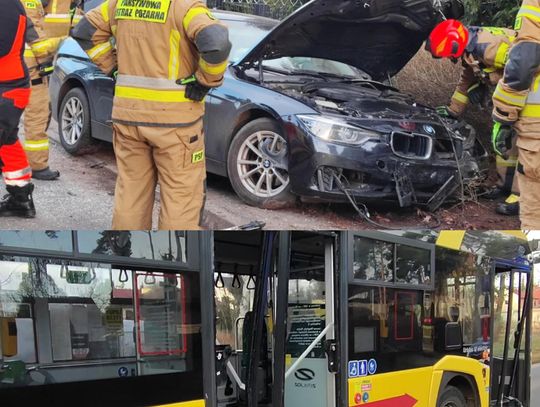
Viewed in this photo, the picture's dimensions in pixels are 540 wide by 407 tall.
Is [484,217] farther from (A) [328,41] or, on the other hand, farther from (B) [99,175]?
(B) [99,175]

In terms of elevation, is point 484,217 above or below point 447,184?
below

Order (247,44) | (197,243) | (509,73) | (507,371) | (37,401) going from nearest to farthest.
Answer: (37,401) → (197,243) → (509,73) → (247,44) → (507,371)

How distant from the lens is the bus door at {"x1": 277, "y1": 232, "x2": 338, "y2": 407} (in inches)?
149

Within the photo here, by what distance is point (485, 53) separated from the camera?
5652 millimetres

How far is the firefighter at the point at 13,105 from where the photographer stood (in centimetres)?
349

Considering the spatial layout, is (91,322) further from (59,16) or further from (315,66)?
(315,66)

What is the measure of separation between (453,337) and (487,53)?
2790 mm

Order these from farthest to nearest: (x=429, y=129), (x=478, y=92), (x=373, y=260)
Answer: (x=478, y=92)
(x=429, y=129)
(x=373, y=260)

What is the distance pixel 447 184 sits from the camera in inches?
185

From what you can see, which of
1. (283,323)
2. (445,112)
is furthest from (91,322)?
(445,112)

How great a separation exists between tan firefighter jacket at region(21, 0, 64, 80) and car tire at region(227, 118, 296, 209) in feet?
4.97

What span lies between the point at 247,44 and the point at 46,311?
336 cm

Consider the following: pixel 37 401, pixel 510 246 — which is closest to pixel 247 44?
pixel 510 246

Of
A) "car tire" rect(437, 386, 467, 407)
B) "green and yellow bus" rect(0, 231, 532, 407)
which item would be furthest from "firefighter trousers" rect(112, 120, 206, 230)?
"car tire" rect(437, 386, 467, 407)
